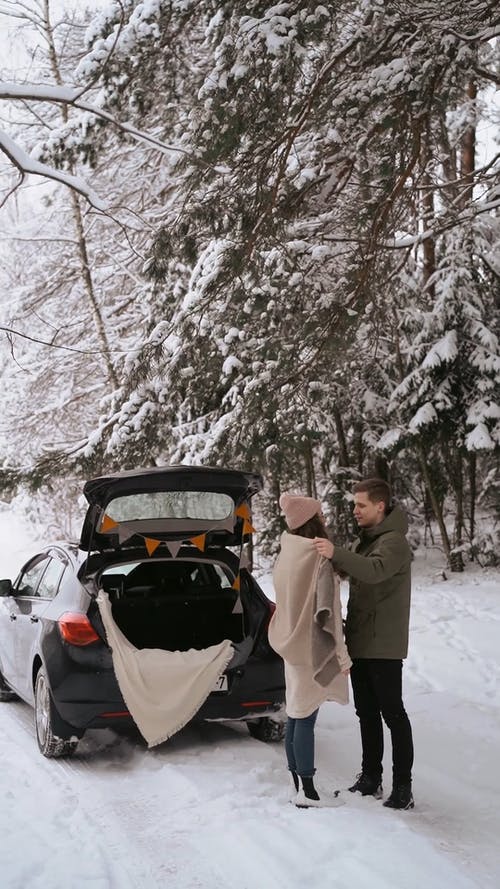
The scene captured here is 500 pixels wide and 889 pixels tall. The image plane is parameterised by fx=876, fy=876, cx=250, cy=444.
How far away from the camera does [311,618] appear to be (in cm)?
477

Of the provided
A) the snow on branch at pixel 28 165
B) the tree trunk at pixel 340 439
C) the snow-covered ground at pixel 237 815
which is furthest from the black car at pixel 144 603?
the tree trunk at pixel 340 439

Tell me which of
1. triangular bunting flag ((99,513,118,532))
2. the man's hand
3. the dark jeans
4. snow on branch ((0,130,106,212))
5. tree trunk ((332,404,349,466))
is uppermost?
snow on branch ((0,130,106,212))

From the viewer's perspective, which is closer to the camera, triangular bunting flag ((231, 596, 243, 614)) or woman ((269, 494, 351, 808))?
woman ((269, 494, 351, 808))

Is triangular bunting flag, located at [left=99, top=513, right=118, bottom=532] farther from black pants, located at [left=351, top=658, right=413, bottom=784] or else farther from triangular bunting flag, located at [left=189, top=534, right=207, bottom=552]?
black pants, located at [left=351, top=658, right=413, bottom=784]

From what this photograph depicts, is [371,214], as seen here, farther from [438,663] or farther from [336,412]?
[336,412]

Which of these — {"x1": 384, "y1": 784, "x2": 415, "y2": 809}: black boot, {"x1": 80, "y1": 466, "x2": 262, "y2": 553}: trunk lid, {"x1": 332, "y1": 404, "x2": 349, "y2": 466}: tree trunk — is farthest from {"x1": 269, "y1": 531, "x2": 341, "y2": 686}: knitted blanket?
{"x1": 332, "y1": 404, "x2": 349, "y2": 466}: tree trunk

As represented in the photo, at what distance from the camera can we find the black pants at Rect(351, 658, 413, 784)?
4.85m

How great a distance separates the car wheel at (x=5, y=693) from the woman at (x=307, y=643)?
372 centimetres

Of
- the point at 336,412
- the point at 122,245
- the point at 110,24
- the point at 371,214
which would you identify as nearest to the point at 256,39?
the point at 110,24

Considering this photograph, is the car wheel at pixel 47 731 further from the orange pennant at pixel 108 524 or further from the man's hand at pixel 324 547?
the man's hand at pixel 324 547

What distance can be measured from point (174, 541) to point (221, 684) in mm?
1114

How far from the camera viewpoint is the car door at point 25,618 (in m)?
6.50

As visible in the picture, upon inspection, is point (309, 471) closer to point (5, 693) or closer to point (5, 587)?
point (5, 693)

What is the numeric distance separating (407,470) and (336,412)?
76.6 inches
